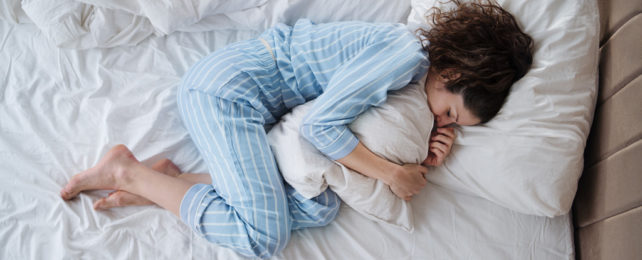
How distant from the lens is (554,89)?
0.96m

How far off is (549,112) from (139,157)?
1004mm

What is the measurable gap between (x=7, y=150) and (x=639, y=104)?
1.41 meters

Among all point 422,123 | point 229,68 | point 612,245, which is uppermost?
point 229,68

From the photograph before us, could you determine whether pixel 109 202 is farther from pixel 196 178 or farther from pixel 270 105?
pixel 270 105

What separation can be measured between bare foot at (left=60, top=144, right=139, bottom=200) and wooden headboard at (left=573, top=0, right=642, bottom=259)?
1095 millimetres

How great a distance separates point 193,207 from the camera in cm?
97

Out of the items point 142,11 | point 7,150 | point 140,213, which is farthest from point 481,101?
point 7,150

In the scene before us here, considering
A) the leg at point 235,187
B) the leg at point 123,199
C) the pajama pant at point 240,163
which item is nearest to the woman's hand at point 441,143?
the pajama pant at point 240,163

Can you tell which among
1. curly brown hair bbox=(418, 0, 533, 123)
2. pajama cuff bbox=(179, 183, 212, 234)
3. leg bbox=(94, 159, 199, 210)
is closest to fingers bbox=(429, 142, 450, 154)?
curly brown hair bbox=(418, 0, 533, 123)

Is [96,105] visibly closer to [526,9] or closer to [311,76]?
[311,76]

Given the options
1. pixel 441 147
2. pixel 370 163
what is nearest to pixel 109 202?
pixel 370 163

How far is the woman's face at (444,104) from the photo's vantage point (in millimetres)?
951

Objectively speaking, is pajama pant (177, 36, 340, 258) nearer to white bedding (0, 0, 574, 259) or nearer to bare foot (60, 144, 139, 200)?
white bedding (0, 0, 574, 259)

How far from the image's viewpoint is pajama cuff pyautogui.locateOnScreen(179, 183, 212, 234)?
96 cm
